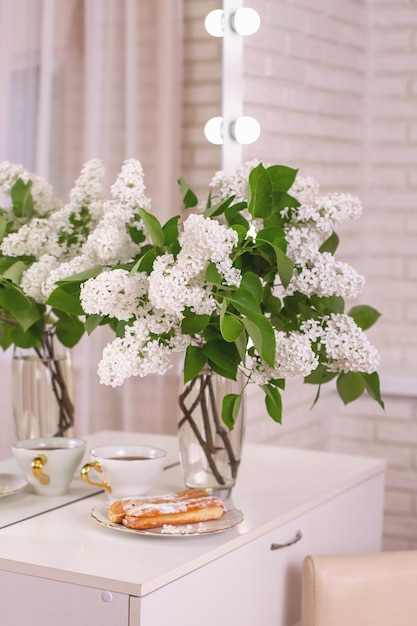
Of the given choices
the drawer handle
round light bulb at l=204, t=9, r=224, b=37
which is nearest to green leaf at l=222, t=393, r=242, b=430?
the drawer handle

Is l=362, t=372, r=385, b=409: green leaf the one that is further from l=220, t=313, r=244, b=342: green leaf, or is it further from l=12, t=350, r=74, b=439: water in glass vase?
l=12, t=350, r=74, b=439: water in glass vase

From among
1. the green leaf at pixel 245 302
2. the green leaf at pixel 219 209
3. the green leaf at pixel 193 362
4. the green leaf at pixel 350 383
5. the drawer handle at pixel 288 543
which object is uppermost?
the green leaf at pixel 219 209

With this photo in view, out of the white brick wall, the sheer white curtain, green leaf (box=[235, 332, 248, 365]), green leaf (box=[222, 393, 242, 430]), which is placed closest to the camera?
green leaf (box=[235, 332, 248, 365])

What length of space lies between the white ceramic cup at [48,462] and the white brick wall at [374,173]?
94 centimetres

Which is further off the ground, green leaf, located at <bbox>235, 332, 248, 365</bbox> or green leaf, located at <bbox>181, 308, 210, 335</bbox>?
green leaf, located at <bbox>181, 308, 210, 335</bbox>

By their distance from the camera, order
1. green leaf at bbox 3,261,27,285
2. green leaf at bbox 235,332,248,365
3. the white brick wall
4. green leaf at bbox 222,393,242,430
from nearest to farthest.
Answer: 1. green leaf at bbox 235,332,248,365
2. green leaf at bbox 222,393,242,430
3. green leaf at bbox 3,261,27,285
4. the white brick wall

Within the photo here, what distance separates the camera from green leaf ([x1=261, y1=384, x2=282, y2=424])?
1.48 meters

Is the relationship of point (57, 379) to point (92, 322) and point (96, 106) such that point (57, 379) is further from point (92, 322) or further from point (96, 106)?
point (96, 106)

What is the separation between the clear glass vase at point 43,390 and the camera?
5.70 ft

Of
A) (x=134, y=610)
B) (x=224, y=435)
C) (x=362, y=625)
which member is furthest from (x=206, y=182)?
(x=134, y=610)

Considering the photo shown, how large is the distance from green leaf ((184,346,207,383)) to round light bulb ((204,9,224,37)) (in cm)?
93

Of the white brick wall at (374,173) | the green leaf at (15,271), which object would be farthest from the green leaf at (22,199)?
the white brick wall at (374,173)

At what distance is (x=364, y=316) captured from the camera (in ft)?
5.53

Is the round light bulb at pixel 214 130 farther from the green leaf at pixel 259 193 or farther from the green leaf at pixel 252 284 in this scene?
the green leaf at pixel 252 284
